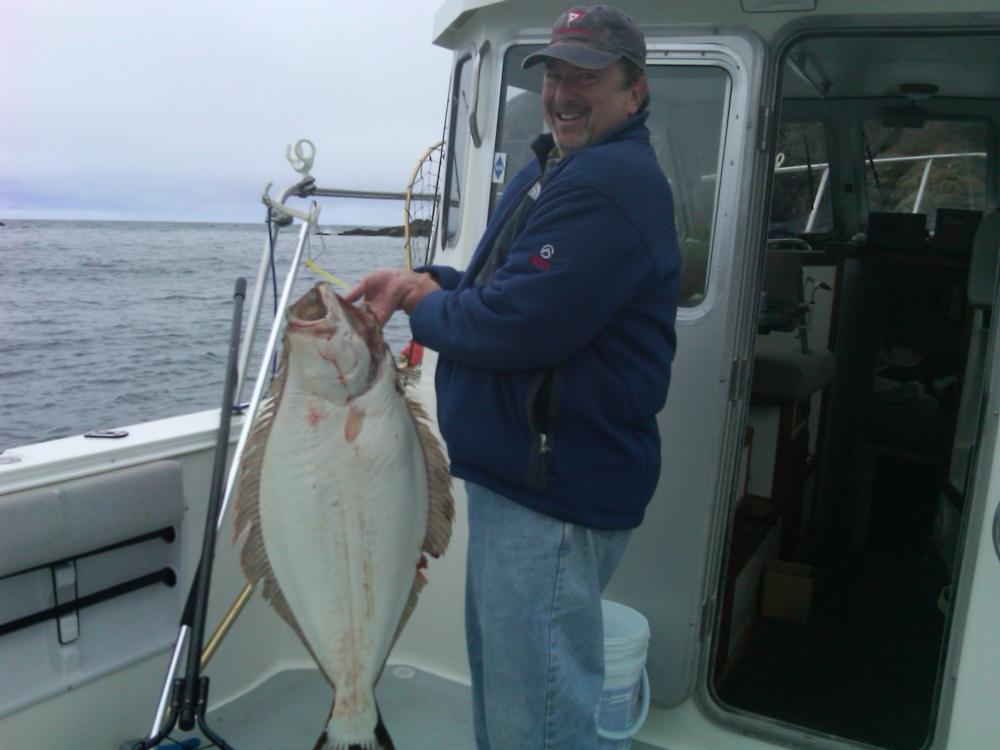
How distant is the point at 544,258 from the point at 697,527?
1402mm

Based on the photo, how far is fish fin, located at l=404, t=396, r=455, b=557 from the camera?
1902 mm

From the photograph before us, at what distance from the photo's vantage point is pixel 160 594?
9.40 ft

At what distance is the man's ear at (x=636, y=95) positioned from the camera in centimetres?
189

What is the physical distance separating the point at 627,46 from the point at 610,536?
103 centimetres

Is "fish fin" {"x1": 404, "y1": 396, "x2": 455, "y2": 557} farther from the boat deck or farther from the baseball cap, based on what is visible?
the boat deck

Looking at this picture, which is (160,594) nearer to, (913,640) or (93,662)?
(93,662)

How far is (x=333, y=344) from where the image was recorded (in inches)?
66.6

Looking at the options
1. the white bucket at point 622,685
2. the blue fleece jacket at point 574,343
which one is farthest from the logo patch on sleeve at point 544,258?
the white bucket at point 622,685

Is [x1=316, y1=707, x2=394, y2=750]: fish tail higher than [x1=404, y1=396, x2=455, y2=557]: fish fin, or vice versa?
[x1=404, y1=396, x2=455, y2=557]: fish fin

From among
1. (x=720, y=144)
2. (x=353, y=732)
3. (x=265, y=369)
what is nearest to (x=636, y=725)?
(x=353, y=732)

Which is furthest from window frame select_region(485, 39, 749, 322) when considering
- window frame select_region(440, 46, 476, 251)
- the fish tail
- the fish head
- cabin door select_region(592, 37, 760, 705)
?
the fish tail

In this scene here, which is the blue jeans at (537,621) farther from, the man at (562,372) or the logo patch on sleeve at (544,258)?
the logo patch on sleeve at (544,258)

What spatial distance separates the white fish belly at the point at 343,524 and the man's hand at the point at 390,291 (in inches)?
8.0

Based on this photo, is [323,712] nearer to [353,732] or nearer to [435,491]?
[353,732]
